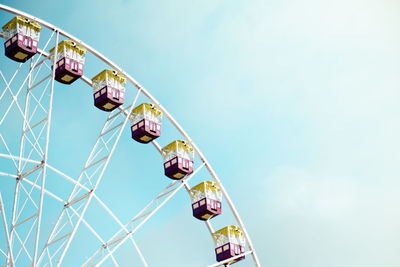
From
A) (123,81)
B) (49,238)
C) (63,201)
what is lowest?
(49,238)

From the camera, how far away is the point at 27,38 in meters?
29.9

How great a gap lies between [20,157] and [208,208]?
9.45 metres

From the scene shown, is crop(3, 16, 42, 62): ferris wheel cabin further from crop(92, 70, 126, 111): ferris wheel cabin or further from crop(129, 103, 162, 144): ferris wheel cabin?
crop(129, 103, 162, 144): ferris wheel cabin

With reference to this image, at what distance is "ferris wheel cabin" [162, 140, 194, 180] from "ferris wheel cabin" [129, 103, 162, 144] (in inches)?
44.5

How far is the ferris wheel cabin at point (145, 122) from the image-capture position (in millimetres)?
32469

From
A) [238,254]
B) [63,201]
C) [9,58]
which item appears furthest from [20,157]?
[238,254]

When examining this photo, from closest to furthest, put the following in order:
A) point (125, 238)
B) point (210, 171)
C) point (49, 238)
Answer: point (49, 238) → point (125, 238) → point (210, 171)

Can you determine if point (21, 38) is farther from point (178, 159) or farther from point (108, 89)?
point (178, 159)

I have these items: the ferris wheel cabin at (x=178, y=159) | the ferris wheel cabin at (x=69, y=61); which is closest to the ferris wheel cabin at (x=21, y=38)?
the ferris wheel cabin at (x=69, y=61)

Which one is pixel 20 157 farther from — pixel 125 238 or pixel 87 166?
pixel 125 238

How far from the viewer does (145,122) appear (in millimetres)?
32375

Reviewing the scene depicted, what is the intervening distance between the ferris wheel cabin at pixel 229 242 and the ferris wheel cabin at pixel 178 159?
386 centimetres

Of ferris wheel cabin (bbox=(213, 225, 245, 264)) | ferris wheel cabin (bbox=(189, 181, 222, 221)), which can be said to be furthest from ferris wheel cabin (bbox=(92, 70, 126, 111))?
ferris wheel cabin (bbox=(213, 225, 245, 264))

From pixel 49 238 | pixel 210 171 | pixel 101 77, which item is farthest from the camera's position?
pixel 210 171
